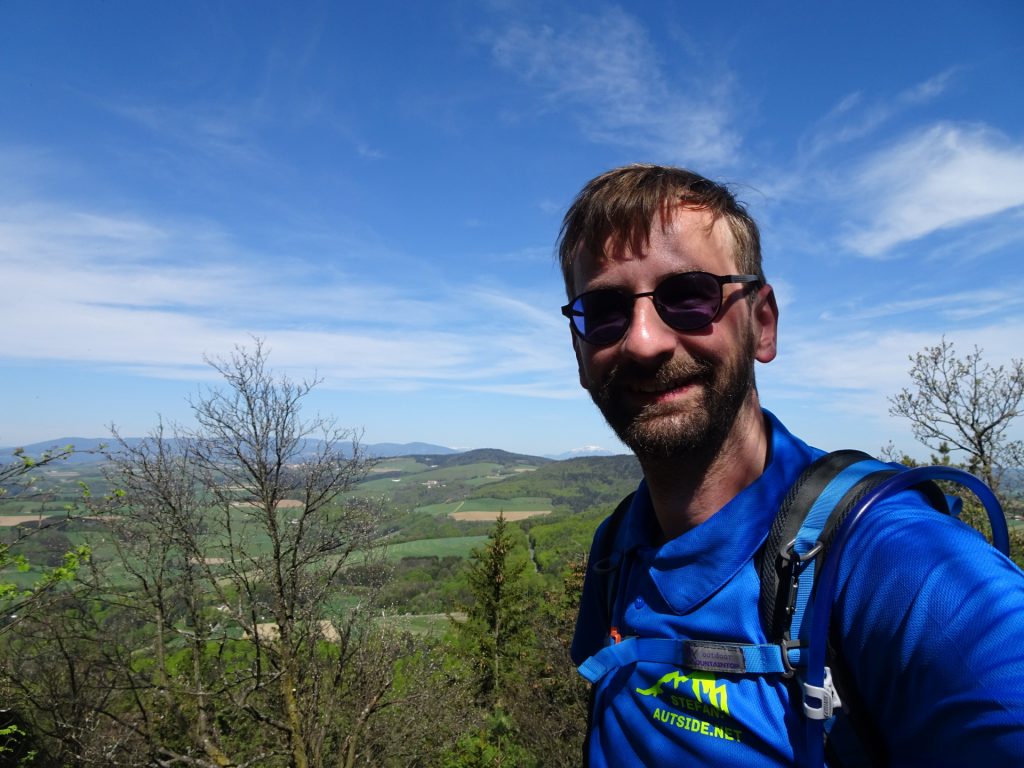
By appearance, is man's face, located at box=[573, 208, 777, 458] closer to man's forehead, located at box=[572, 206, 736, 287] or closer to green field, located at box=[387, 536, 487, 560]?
man's forehead, located at box=[572, 206, 736, 287]

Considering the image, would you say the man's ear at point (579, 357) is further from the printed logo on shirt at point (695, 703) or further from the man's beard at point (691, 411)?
the printed logo on shirt at point (695, 703)

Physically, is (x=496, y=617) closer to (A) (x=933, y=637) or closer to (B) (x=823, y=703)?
(B) (x=823, y=703)

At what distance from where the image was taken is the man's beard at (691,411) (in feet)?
4.79

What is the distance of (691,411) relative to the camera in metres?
1.47

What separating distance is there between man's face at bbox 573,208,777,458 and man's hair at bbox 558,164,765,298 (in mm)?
33

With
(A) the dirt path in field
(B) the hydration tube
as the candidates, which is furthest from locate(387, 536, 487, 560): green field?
(B) the hydration tube

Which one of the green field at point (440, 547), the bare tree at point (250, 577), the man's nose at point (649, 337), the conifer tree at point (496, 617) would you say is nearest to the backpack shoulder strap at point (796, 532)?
the man's nose at point (649, 337)

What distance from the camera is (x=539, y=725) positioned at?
18.5 m

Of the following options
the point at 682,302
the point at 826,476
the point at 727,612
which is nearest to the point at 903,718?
the point at 727,612

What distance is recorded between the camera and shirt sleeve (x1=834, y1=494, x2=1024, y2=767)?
0.83 m

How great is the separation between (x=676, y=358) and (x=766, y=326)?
42cm

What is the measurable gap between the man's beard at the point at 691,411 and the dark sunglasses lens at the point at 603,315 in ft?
0.43

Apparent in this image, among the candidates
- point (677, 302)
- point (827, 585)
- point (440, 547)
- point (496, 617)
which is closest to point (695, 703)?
point (827, 585)

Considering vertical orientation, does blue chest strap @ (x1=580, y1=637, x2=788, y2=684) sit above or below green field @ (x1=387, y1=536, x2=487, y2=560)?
above
